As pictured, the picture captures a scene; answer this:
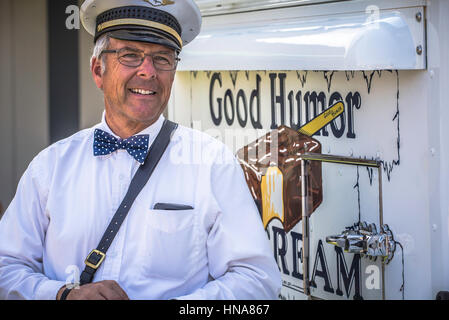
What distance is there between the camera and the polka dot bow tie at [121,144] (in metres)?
1.99

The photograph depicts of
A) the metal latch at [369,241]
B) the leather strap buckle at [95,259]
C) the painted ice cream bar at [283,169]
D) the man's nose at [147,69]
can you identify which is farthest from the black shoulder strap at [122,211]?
the metal latch at [369,241]

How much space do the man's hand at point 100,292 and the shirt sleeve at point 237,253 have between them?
0.63 ft

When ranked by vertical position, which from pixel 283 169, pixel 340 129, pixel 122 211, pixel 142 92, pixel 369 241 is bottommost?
pixel 369 241

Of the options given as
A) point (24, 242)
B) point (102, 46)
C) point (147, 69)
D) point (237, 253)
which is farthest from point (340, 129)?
point (24, 242)

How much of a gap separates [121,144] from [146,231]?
0.30 meters

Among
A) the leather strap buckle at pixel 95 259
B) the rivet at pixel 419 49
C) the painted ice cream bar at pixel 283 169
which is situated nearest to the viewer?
the rivet at pixel 419 49

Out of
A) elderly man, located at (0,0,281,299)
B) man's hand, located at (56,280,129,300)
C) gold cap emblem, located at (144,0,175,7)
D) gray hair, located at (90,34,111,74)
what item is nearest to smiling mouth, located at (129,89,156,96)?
elderly man, located at (0,0,281,299)

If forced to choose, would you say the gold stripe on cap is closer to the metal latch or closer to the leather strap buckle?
the leather strap buckle

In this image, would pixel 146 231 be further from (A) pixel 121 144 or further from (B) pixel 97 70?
(B) pixel 97 70

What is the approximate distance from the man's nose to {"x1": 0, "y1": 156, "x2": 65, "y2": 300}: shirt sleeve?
0.47 meters

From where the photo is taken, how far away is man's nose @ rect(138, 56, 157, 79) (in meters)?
1.96

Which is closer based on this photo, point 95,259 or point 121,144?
point 95,259

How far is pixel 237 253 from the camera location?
187 cm

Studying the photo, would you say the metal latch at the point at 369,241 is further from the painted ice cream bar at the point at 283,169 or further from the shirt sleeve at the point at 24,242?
the shirt sleeve at the point at 24,242
